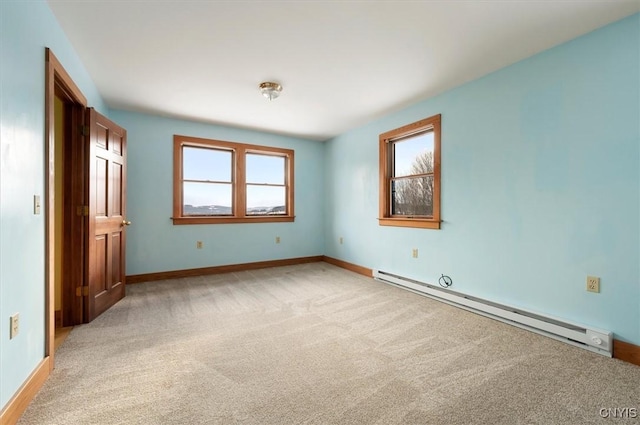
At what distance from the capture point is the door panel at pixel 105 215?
2.72m

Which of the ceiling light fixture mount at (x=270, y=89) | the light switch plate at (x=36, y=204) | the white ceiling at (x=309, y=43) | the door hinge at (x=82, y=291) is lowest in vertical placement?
the door hinge at (x=82, y=291)

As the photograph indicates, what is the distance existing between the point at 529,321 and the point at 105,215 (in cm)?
422

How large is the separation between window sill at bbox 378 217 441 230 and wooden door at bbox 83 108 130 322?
3.40 metres

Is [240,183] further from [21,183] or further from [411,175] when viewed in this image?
[21,183]

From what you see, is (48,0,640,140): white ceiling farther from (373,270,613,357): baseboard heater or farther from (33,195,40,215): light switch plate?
(373,270,613,357): baseboard heater

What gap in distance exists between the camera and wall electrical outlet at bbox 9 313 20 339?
1422mm

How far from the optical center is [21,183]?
1521 millimetres

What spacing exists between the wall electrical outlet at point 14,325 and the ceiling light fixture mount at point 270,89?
2.68 m

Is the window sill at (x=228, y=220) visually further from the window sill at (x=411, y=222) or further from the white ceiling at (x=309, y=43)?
the window sill at (x=411, y=222)

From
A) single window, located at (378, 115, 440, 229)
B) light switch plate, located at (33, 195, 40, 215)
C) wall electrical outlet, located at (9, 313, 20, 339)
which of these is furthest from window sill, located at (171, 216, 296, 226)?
wall electrical outlet, located at (9, 313, 20, 339)

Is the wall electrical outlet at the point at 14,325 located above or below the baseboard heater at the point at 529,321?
above

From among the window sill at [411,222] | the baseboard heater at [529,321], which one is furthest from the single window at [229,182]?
the baseboard heater at [529,321]

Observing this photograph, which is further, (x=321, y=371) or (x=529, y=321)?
(x=529, y=321)

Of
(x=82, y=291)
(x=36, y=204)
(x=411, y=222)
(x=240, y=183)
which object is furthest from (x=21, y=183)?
(x=411, y=222)
